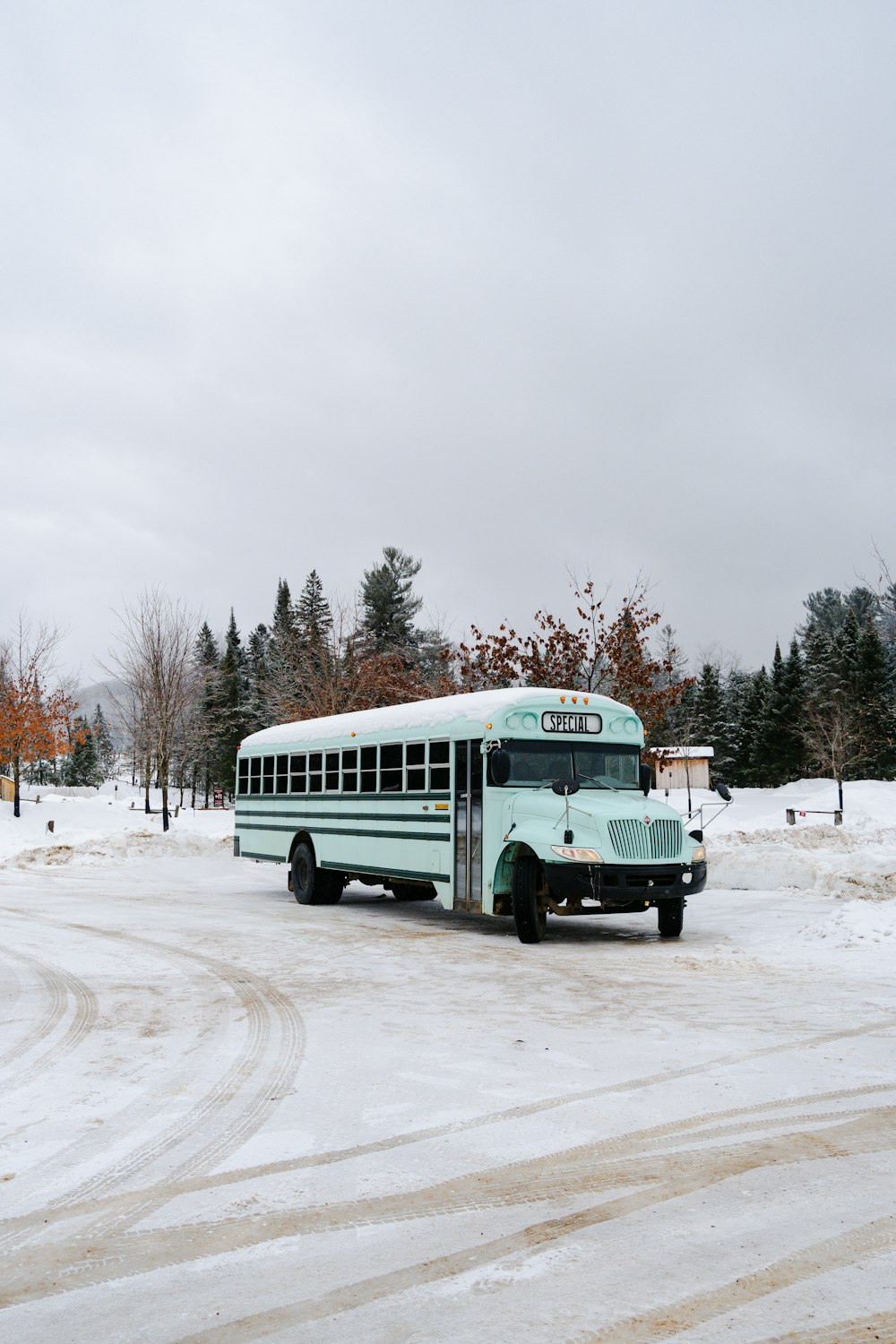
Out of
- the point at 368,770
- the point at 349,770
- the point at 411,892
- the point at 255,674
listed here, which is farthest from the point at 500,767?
the point at 255,674

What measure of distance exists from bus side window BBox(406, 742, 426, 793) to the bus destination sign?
72.0 inches

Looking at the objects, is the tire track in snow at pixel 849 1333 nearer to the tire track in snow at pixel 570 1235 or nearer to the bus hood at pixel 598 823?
the tire track in snow at pixel 570 1235

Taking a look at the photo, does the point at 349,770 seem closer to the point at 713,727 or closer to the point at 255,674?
the point at 713,727

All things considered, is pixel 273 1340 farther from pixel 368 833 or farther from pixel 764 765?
pixel 764 765

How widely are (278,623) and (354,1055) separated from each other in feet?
262

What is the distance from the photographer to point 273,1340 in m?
3.09

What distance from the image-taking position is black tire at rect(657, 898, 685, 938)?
11945 millimetres

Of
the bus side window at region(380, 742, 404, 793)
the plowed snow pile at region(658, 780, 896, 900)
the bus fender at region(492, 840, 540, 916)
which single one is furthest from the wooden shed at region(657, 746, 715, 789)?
the bus fender at region(492, 840, 540, 916)

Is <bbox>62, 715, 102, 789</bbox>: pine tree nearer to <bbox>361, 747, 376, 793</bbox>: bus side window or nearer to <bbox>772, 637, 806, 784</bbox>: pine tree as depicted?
<bbox>772, 637, 806, 784</bbox>: pine tree

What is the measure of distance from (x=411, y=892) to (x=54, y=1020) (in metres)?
9.73

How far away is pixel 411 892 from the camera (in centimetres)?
1714

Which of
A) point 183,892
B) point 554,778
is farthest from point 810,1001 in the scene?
point 183,892

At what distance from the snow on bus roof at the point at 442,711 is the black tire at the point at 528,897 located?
68.7 inches

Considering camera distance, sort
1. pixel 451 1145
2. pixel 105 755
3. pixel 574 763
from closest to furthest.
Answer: pixel 451 1145 < pixel 574 763 < pixel 105 755
